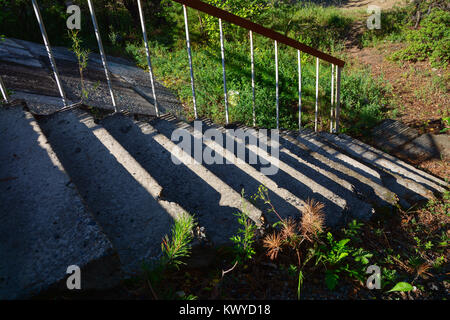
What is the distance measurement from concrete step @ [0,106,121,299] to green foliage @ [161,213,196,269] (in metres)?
0.23

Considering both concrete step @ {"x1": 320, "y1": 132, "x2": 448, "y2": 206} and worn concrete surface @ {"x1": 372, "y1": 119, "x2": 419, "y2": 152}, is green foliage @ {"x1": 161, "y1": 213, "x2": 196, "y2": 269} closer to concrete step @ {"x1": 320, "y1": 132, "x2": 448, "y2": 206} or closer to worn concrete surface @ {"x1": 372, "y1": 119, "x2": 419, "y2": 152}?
concrete step @ {"x1": 320, "y1": 132, "x2": 448, "y2": 206}

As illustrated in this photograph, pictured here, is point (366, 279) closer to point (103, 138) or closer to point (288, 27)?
point (103, 138)

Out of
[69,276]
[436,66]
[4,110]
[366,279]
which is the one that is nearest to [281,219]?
[366,279]

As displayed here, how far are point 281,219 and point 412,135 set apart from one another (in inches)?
184

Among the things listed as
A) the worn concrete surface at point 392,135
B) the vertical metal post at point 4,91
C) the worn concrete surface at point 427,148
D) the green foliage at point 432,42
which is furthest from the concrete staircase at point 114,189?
the green foliage at point 432,42

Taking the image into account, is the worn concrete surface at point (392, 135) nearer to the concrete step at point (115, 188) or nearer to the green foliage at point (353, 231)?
the green foliage at point (353, 231)

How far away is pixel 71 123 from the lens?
2.41 m

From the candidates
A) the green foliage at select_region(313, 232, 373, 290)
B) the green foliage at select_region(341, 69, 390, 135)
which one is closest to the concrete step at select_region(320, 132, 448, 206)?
the green foliage at select_region(313, 232, 373, 290)

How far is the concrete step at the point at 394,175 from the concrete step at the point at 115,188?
93.5 inches

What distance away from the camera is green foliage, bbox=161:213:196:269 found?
144 cm

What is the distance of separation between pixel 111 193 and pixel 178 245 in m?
0.64

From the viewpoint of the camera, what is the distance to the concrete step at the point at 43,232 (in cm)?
128

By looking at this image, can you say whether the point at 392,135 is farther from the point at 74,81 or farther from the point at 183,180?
the point at 74,81
